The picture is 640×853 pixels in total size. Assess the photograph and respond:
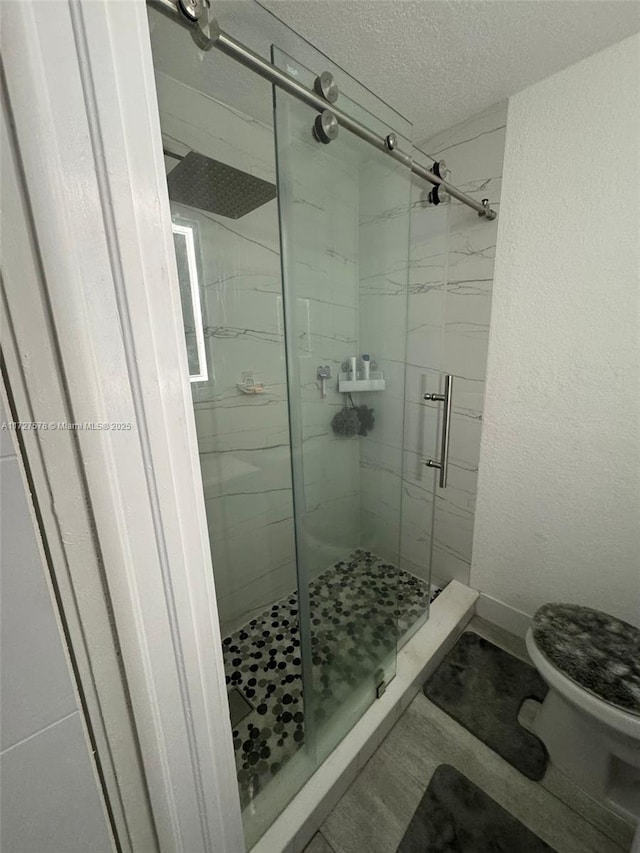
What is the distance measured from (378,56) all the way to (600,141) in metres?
0.77

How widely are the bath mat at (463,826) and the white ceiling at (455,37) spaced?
2244 millimetres

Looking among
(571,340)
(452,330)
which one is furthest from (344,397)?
(571,340)

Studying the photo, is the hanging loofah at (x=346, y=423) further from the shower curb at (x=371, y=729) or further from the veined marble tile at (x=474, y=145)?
the veined marble tile at (x=474, y=145)

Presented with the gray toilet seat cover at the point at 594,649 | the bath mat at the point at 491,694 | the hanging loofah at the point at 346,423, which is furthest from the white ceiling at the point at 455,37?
the bath mat at the point at 491,694

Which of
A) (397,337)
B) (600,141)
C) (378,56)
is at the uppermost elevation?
(378,56)

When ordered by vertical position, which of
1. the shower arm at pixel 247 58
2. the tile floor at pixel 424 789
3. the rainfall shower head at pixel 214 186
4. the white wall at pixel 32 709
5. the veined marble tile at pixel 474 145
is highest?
the veined marble tile at pixel 474 145

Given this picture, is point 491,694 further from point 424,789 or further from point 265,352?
point 265,352

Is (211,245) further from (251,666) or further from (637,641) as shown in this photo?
(637,641)

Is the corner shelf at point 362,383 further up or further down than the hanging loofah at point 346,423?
further up

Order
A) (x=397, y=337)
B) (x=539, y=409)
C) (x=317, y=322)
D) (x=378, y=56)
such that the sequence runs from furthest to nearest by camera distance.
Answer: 1. (x=397, y=337)
2. (x=539, y=409)
3. (x=317, y=322)
4. (x=378, y=56)

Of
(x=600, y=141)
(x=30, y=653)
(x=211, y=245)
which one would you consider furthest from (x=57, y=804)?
(x=600, y=141)

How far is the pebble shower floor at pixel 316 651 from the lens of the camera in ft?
3.36

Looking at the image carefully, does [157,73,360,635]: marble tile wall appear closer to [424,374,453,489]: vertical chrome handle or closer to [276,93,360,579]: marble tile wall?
[276,93,360,579]: marble tile wall

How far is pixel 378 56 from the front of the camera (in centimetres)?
100
